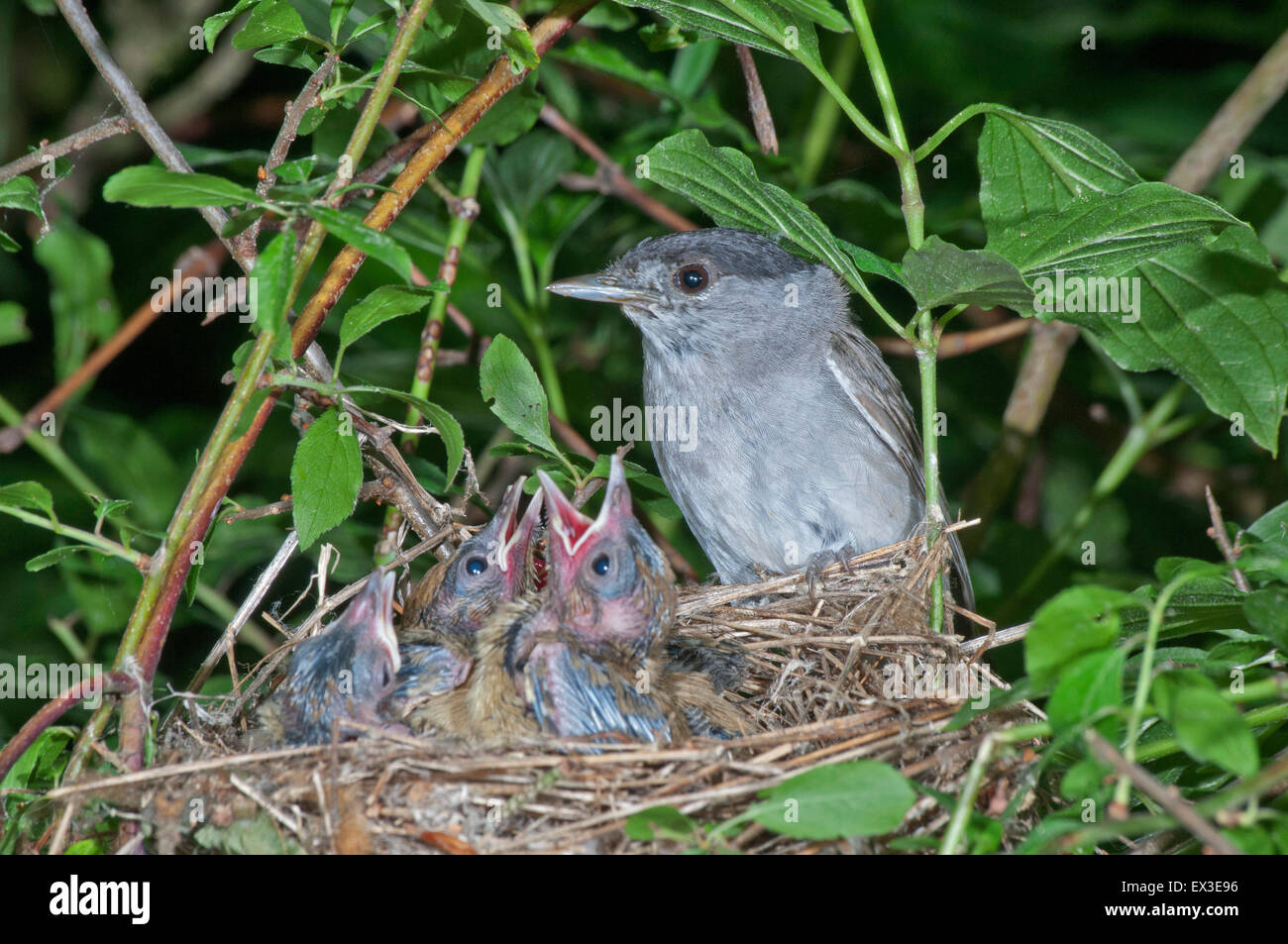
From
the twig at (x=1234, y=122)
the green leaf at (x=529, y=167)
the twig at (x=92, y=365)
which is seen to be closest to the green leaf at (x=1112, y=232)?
the twig at (x=1234, y=122)

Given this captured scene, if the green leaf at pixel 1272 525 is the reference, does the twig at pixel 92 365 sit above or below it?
above

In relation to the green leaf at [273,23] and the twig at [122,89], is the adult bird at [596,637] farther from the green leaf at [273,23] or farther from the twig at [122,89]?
the green leaf at [273,23]

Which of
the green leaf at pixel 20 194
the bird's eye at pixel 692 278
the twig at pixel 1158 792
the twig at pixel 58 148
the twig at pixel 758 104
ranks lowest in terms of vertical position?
the twig at pixel 1158 792

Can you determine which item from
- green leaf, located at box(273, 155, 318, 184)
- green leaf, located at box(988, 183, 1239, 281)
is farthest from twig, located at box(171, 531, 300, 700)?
green leaf, located at box(988, 183, 1239, 281)

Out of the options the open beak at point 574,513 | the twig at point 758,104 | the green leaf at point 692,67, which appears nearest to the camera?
the open beak at point 574,513

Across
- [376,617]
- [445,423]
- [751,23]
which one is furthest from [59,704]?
[751,23]

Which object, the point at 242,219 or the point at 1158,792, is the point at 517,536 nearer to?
the point at 242,219
